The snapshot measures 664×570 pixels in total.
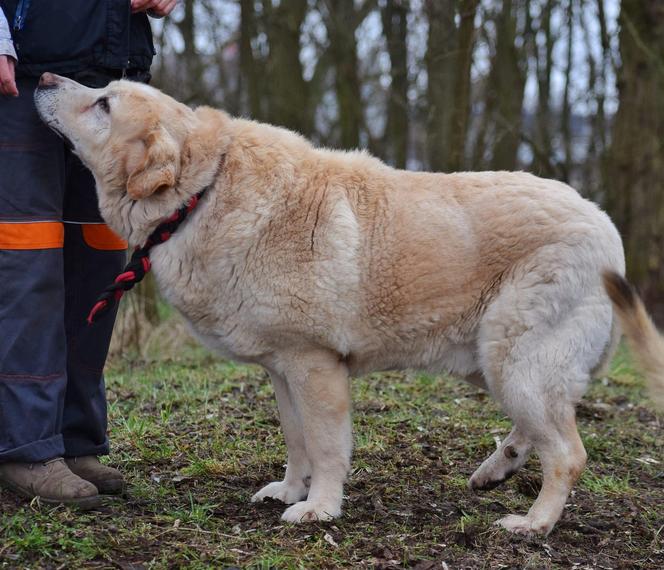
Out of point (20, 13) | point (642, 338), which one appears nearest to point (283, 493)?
point (642, 338)

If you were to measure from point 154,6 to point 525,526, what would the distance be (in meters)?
2.67

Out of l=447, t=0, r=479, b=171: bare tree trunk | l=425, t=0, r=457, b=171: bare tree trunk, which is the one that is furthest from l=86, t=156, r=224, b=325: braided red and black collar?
l=425, t=0, r=457, b=171: bare tree trunk

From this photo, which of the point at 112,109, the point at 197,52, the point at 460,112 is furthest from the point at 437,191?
the point at 197,52

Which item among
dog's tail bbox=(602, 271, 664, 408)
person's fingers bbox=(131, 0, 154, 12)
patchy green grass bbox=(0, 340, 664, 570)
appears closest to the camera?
patchy green grass bbox=(0, 340, 664, 570)

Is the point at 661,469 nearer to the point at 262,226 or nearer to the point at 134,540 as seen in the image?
the point at 262,226

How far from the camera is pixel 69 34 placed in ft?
11.4

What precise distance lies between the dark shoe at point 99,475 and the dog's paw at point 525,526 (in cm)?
164

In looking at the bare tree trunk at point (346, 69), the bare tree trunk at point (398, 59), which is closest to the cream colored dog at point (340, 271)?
the bare tree trunk at point (346, 69)

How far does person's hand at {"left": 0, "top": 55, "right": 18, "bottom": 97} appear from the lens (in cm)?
325

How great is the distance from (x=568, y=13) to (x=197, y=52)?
17.6 feet

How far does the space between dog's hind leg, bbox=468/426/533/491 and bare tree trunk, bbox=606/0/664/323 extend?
6437 millimetres

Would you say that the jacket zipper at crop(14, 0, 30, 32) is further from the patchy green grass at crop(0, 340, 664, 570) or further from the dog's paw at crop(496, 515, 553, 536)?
the dog's paw at crop(496, 515, 553, 536)

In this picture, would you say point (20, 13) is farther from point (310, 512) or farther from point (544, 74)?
point (544, 74)

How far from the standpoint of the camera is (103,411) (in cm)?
391
